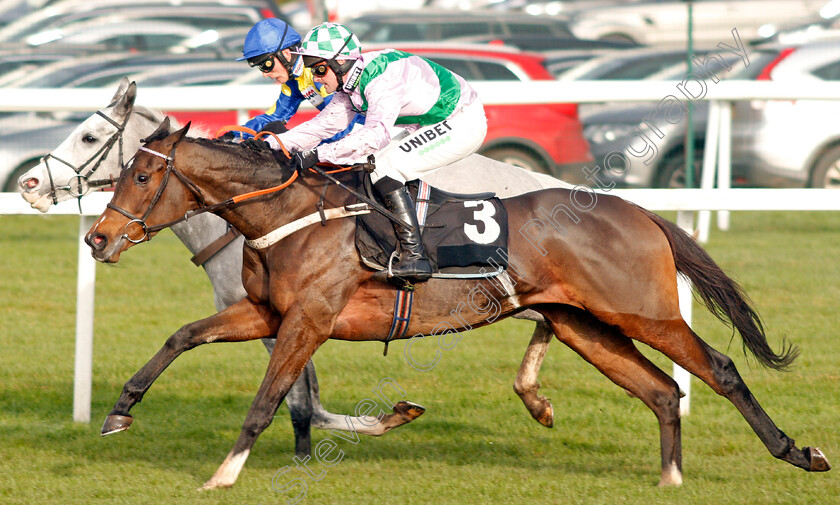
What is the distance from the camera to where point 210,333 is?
473 centimetres

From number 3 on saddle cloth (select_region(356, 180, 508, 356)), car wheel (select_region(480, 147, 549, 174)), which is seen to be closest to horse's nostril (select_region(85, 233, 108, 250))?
number 3 on saddle cloth (select_region(356, 180, 508, 356))

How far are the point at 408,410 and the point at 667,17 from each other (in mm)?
17788

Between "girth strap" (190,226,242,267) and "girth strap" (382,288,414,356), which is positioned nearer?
"girth strap" (382,288,414,356)

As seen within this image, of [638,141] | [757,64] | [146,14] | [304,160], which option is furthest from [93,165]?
[146,14]

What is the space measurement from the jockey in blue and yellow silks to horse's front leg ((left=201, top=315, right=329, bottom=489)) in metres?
1.10

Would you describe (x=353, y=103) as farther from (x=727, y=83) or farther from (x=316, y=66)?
(x=727, y=83)

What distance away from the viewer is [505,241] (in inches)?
184

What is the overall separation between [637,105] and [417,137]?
5.00 meters

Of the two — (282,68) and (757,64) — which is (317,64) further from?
(757,64)

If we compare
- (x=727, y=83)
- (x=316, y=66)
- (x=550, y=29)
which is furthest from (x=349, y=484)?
(x=550, y=29)

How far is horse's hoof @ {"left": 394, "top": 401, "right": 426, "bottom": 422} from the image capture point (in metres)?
5.21

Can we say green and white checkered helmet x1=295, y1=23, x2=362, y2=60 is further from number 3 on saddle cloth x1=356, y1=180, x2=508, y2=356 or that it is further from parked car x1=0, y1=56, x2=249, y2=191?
parked car x1=0, y1=56, x2=249, y2=191

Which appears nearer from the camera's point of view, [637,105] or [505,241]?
[505,241]

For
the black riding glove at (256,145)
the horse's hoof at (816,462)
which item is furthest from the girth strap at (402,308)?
the horse's hoof at (816,462)
